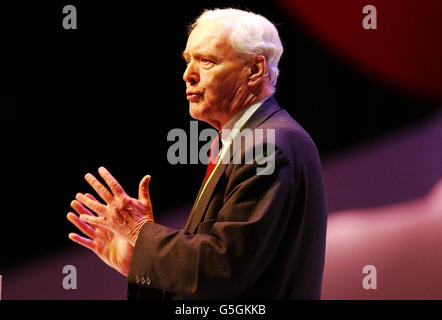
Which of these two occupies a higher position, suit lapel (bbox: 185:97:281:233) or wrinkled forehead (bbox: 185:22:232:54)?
wrinkled forehead (bbox: 185:22:232:54)

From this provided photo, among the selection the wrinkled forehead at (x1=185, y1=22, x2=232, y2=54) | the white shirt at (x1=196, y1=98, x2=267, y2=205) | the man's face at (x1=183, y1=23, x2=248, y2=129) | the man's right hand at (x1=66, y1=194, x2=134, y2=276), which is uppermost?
the wrinkled forehead at (x1=185, y1=22, x2=232, y2=54)

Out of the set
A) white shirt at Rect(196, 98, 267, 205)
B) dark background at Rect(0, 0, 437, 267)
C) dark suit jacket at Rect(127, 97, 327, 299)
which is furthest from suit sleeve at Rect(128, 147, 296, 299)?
dark background at Rect(0, 0, 437, 267)

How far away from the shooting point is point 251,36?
5.11 feet

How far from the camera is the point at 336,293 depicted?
2551 mm

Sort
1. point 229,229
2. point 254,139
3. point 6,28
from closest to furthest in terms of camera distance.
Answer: point 229,229 → point 254,139 → point 6,28

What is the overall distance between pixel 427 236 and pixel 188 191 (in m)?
1.24

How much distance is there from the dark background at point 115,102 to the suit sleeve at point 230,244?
1274mm

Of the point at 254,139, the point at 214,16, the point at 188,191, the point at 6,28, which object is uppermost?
the point at 6,28

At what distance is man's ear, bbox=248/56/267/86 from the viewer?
1571 millimetres

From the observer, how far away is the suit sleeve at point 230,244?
3.91ft

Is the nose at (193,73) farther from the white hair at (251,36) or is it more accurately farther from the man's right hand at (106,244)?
the man's right hand at (106,244)

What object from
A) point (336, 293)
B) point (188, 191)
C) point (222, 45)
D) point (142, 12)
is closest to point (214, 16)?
point (222, 45)

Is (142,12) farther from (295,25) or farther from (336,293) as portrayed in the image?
(336,293)

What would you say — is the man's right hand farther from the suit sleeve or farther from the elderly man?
the suit sleeve
